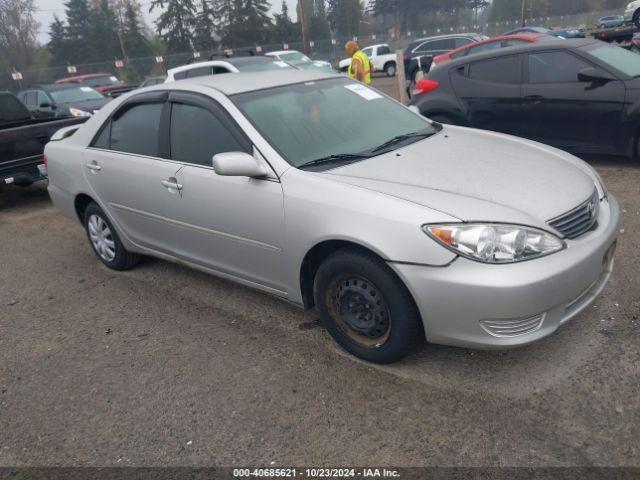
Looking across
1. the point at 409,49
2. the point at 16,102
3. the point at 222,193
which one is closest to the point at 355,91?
the point at 222,193

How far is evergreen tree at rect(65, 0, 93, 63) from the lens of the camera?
52594mm

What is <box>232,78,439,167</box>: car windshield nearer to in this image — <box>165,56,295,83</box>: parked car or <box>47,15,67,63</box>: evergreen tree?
<box>165,56,295,83</box>: parked car

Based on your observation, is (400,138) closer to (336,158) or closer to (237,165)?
(336,158)

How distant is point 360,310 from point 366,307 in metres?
0.06

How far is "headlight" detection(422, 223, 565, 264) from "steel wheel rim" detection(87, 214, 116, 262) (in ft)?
10.9

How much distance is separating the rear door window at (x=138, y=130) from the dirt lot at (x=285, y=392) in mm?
1227

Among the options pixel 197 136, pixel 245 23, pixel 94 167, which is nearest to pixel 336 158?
pixel 197 136

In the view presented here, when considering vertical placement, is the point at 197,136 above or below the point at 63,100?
above

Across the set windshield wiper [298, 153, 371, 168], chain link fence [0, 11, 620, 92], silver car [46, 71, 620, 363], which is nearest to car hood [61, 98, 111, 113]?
chain link fence [0, 11, 620, 92]

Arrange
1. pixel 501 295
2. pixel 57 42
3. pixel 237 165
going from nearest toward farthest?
pixel 501 295 < pixel 237 165 < pixel 57 42

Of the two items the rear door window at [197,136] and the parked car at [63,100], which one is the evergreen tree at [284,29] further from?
the rear door window at [197,136]

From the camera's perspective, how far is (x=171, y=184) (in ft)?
12.9

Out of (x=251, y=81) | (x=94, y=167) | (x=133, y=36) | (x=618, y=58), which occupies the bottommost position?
(x=94, y=167)

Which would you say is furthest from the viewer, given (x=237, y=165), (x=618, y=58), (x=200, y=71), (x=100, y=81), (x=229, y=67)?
(x=100, y=81)
